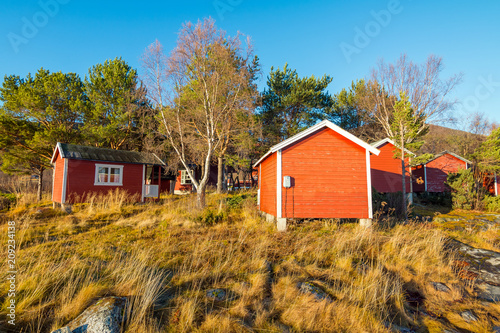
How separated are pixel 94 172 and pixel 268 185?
11554mm

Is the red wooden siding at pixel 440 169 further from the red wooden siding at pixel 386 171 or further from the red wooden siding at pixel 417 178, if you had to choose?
the red wooden siding at pixel 386 171

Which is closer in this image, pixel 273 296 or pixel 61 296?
pixel 61 296

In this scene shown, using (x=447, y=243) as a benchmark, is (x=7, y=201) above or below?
above

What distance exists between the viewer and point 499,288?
6664mm

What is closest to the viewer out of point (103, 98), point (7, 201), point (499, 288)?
point (499, 288)

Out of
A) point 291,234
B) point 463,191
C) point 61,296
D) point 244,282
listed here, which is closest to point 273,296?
point 244,282

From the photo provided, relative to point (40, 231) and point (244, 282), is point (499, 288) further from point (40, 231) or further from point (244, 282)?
point (40, 231)

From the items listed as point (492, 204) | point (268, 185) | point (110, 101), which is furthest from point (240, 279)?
point (110, 101)

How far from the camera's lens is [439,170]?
24422 mm

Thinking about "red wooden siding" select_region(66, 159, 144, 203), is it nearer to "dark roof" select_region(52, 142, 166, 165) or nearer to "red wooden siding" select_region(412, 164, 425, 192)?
"dark roof" select_region(52, 142, 166, 165)

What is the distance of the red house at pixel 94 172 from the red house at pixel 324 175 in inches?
461

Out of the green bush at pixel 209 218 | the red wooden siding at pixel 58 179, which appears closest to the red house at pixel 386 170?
the green bush at pixel 209 218

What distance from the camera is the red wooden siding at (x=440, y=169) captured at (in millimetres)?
24266

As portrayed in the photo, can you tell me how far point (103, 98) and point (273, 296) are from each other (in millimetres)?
25069
